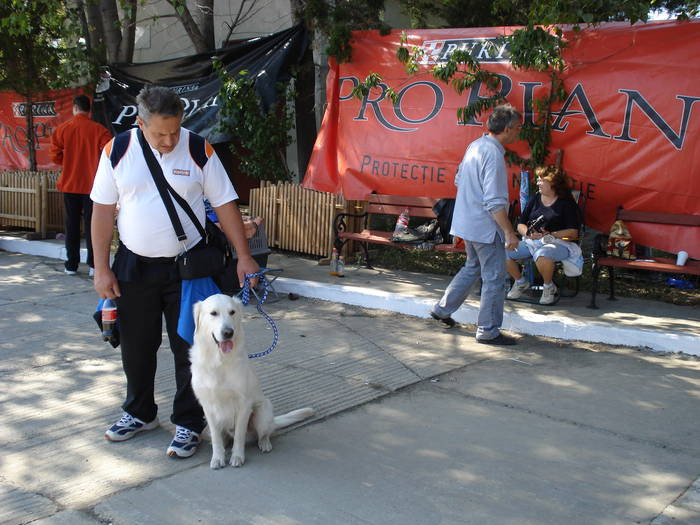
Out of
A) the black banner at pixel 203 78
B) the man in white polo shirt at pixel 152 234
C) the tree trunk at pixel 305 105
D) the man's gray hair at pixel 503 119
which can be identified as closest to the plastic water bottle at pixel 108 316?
the man in white polo shirt at pixel 152 234

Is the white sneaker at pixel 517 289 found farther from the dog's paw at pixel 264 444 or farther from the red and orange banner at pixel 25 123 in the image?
the red and orange banner at pixel 25 123

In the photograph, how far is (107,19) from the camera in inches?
483

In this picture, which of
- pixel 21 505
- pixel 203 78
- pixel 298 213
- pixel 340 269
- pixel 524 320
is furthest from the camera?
pixel 203 78

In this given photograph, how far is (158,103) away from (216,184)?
1.78 ft

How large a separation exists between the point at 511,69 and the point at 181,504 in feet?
20.3

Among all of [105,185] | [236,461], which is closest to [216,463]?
[236,461]

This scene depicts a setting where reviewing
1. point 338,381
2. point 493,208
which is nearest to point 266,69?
point 493,208

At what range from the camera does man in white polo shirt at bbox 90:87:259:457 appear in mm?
3785

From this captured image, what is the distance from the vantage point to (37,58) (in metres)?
12.2

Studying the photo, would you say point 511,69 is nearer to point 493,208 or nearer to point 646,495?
point 493,208

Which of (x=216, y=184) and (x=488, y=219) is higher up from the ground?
(x=216, y=184)

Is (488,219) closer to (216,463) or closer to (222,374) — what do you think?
(222,374)

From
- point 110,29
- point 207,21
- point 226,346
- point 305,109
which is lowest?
point 226,346

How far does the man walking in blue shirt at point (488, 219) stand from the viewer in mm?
5945
